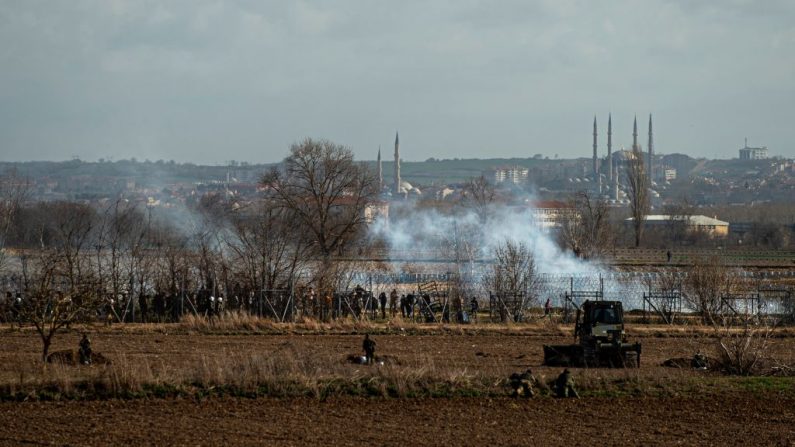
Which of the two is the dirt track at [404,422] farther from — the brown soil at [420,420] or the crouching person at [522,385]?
the crouching person at [522,385]

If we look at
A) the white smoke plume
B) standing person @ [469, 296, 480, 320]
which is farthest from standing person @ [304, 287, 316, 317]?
the white smoke plume

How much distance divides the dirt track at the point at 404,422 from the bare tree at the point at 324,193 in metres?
34.9

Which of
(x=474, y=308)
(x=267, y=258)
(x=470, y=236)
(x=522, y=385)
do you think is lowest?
(x=474, y=308)

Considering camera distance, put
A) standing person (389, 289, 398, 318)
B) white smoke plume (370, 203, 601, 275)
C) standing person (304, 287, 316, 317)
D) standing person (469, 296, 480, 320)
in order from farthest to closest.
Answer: white smoke plume (370, 203, 601, 275) → standing person (389, 289, 398, 318) → standing person (469, 296, 480, 320) → standing person (304, 287, 316, 317)

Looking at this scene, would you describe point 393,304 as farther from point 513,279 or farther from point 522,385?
point 522,385

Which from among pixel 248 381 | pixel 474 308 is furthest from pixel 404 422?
pixel 474 308

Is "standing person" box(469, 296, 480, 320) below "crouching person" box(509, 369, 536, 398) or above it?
Result: below

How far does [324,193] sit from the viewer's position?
2229 inches

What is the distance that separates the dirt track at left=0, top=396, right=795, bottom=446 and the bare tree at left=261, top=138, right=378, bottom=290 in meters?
34.9

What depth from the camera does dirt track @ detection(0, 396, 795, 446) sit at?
13961 mm

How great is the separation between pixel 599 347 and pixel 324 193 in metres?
36.2

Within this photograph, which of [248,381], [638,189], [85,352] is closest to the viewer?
[248,381]

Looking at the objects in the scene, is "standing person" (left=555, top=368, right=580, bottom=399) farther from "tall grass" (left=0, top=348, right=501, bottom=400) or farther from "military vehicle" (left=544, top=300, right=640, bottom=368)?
"military vehicle" (left=544, top=300, right=640, bottom=368)

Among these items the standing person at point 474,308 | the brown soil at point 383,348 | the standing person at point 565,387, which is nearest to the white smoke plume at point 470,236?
the standing person at point 474,308
